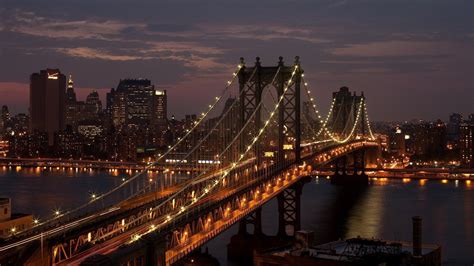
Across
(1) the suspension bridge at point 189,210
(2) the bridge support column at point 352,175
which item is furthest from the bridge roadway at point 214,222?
(2) the bridge support column at point 352,175

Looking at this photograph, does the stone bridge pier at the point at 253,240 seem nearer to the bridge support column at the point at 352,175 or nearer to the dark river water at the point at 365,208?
the dark river water at the point at 365,208

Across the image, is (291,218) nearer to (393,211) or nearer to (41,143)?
(393,211)

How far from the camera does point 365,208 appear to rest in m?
35.7

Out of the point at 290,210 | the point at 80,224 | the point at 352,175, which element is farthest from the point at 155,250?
the point at 352,175

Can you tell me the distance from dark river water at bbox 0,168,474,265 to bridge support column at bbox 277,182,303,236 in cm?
108

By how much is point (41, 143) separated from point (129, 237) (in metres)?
98.2

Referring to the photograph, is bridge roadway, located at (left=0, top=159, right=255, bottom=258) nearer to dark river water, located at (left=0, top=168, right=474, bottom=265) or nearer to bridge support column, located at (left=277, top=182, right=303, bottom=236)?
dark river water, located at (left=0, top=168, right=474, bottom=265)

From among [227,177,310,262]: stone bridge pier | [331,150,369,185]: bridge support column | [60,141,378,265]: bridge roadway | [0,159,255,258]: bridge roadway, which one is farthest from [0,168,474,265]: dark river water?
[0,159,255,258]: bridge roadway

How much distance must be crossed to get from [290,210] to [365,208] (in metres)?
11.2

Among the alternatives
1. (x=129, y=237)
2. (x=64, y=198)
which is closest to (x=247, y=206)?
(x=129, y=237)

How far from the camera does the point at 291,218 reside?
25.2 m

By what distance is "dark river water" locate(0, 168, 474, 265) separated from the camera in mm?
26172

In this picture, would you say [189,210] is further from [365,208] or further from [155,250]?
[365,208]

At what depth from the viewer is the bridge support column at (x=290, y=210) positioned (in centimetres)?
2410
